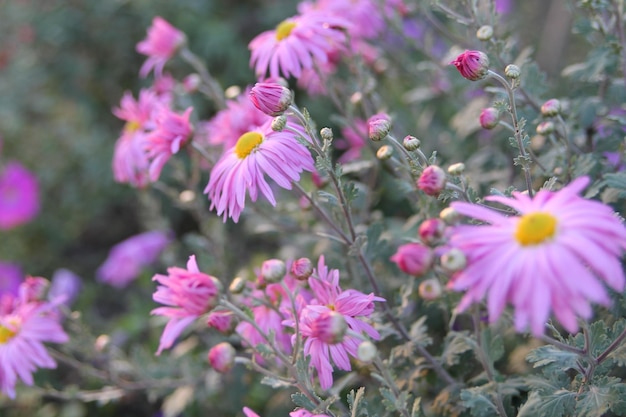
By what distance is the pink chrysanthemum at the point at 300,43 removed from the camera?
1.63 m

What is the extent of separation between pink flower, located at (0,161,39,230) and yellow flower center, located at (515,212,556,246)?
9.62 feet

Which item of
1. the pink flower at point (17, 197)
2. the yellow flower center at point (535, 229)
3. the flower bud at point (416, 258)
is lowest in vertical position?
the pink flower at point (17, 197)

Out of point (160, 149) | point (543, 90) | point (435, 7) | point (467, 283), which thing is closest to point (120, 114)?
point (160, 149)

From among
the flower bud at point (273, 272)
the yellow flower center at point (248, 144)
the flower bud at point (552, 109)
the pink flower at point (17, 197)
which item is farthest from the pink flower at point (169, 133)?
the pink flower at point (17, 197)

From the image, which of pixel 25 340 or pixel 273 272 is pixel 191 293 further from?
pixel 25 340

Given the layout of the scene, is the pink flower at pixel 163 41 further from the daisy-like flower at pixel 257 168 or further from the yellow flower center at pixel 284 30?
the daisy-like flower at pixel 257 168

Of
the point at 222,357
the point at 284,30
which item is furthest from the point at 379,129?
the point at 284,30

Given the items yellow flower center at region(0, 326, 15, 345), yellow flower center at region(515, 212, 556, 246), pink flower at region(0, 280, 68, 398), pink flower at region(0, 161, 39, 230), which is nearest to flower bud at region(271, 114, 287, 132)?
yellow flower center at region(515, 212, 556, 246)

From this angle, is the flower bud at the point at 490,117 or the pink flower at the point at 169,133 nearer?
the flower bud at the point at 490,117

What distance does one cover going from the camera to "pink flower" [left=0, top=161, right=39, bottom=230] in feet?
10.8

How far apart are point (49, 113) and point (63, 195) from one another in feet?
2.56

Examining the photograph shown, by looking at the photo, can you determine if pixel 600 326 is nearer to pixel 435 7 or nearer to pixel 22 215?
pixel 435 7

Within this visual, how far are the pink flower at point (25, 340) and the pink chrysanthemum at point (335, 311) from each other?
0.73 metres

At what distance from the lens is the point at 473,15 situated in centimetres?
156
